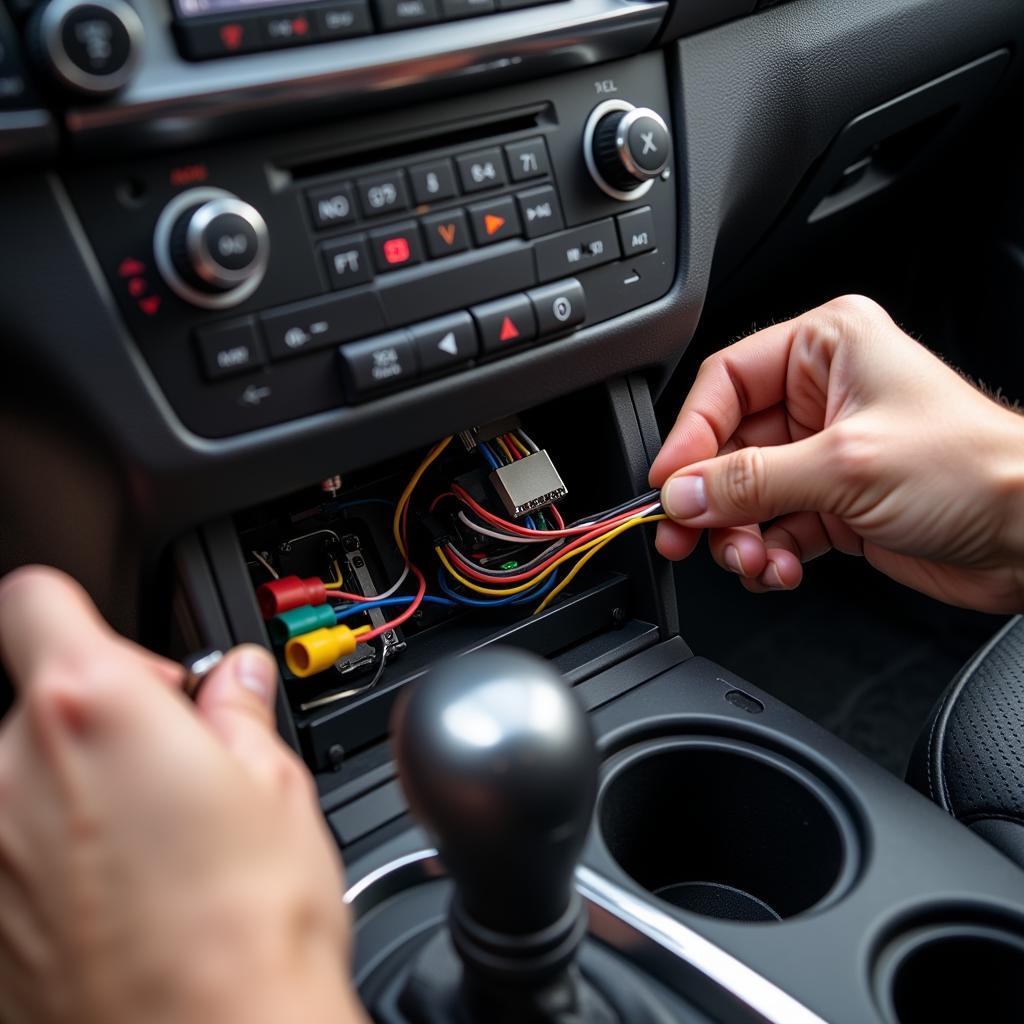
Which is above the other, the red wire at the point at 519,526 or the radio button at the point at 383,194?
the radio button at the point at 383,194

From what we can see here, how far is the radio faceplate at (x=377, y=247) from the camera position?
0.60 meters

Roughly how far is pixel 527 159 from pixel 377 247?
0.14 m

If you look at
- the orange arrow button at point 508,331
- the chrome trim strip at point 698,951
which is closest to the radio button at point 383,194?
the orange arrow button at point 508,331

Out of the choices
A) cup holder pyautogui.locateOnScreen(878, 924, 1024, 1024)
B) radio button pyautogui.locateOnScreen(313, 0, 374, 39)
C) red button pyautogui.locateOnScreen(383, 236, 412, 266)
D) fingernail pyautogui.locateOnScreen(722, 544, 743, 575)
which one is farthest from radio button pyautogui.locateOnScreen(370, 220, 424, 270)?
cup holder pyautogui.locateOnScreen(878, 924, 1024, 1024)

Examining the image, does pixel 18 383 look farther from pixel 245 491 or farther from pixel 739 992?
pixel 739 992

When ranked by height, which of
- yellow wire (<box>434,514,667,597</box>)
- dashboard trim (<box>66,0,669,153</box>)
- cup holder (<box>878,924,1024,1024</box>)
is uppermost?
dashboard trim (<box>66,0,669,153</box>)

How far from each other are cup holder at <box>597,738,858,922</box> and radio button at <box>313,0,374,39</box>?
1.70 feet

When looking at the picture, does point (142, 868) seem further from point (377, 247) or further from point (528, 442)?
point (528, 442)

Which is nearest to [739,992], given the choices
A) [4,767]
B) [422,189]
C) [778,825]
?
[778,825]

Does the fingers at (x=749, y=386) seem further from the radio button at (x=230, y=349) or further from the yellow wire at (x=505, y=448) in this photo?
the radio button at (x=230, y=349)

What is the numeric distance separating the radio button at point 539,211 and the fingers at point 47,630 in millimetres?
407

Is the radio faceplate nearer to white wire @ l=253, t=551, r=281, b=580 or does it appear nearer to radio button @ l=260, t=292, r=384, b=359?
radio button @ l=260, t=292, r=384, b=359

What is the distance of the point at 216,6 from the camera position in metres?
0.59

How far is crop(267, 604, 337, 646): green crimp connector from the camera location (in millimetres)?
725
